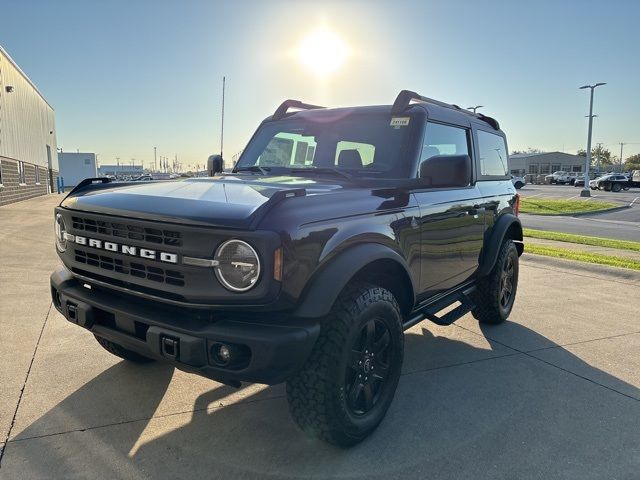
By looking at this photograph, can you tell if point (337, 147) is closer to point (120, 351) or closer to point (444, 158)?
point (444, 158)

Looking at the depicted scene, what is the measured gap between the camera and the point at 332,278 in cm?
231

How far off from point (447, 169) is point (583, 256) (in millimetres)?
6515

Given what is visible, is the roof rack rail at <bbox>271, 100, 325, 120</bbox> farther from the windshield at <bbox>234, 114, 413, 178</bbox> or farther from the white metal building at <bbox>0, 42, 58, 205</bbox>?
the white metal building at <bbox>0, 42, 58, 205</bbox>

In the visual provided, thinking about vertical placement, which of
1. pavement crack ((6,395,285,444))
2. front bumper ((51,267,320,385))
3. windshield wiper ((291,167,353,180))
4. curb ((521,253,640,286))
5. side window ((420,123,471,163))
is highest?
side window ((420,123,471,163))

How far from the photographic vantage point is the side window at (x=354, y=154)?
338 cm

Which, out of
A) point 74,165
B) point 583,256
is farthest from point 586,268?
point 74,165

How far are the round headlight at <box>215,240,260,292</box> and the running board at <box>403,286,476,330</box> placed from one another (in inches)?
52.7

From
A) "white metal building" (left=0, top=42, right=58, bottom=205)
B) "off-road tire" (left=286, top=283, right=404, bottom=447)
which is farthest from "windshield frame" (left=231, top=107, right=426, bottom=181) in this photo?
"white metal building" (left=0, top=42, right=58, bottom=205)

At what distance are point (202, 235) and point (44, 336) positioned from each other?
293 centimetres

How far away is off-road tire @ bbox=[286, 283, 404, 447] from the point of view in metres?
2.36

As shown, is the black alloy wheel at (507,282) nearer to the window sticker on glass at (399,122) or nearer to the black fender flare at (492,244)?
the black fender flare at (492,244)

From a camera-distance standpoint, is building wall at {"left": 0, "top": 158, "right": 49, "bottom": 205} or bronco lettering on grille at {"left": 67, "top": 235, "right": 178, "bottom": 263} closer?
bronco lettering on grille at {"left": 67, "top": 235, "right": 178, "bottom": 263}

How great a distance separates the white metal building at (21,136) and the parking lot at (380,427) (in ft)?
62.6

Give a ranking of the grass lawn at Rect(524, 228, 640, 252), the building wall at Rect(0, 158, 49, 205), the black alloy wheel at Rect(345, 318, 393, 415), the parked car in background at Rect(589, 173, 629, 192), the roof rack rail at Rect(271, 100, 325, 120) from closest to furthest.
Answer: the black alloy wheel at Rect(345, 318, 393, 415) → the roof rack rail at Rect(271, 100, 325, 120) → the grass lawn at Rect(524, 228, 640, 252) → the building wall at Rect(0, 158, 49, 205) → the parked car in background at Rect(589, 173, 629, 192)
